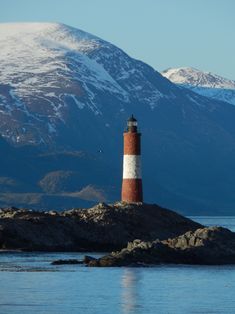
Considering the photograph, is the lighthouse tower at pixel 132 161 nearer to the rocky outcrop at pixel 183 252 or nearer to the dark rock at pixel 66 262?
the rocky outcrop at pixel 183 252

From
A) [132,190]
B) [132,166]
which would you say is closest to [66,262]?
[132,166]

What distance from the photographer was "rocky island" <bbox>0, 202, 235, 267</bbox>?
84.5 m

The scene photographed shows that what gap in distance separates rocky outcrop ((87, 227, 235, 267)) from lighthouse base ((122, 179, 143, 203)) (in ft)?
52.0

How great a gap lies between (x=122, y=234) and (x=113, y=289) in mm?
25971

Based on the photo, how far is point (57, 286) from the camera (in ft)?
238

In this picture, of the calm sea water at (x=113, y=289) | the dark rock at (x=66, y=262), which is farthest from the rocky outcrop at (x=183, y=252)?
the calm sea water at (x=113, y=289)

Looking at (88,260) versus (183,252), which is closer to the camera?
(88,260)

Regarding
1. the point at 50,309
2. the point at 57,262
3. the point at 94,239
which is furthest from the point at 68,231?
the point at 50,309

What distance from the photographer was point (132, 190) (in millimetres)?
103000

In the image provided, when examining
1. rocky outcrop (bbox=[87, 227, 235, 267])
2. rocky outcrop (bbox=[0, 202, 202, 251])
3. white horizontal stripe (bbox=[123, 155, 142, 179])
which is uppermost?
white horizontal stripe (bbox=[123, 155, 142, 179])

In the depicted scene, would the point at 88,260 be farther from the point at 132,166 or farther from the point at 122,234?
the point at 132,166

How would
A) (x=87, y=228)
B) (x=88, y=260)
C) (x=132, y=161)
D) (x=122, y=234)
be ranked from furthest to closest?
(x=132, y=161), (x=122, y=234), (x=87, y=228), (x=88, y=260)

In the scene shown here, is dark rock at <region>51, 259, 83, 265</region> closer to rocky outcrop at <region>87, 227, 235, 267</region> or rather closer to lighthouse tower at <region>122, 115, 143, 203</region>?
rocky outcrop at <region>87, 227, 235, 267</region>

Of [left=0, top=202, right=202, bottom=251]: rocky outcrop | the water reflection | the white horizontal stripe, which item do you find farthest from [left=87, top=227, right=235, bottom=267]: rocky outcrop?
the white horizontal stripe
